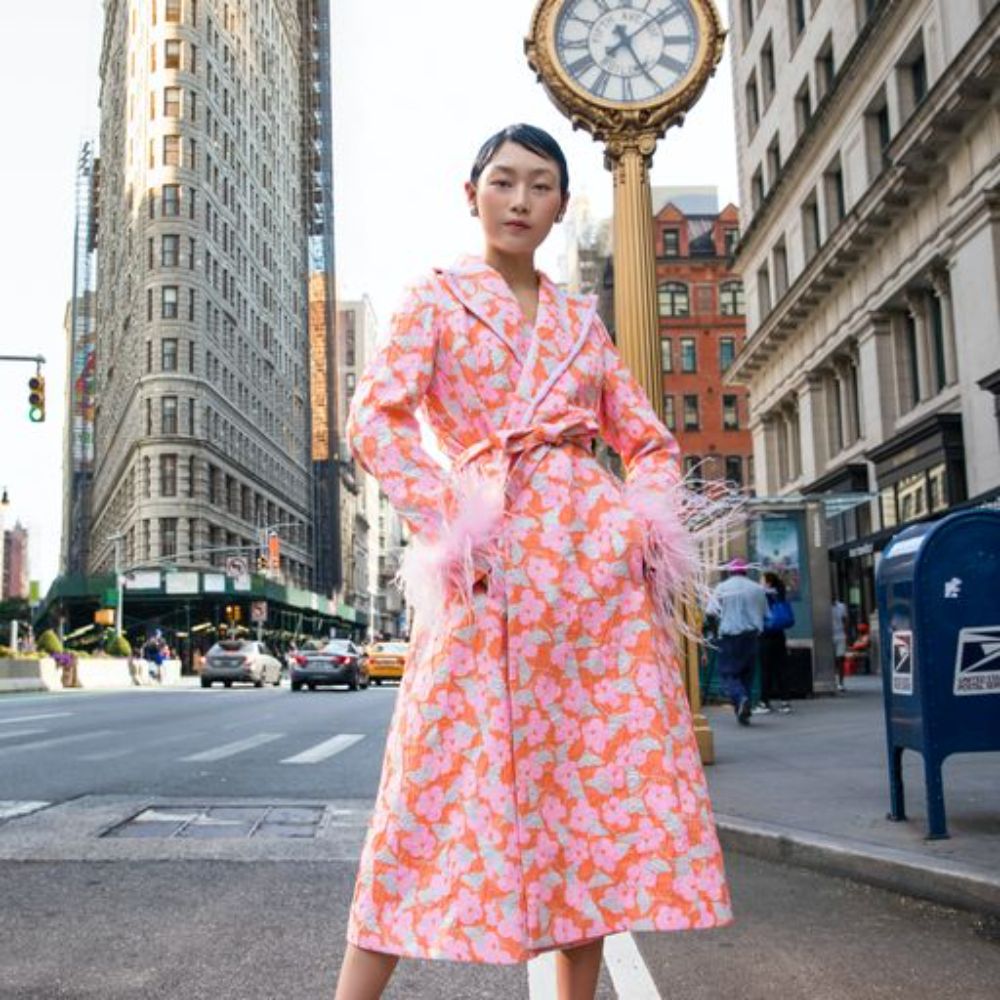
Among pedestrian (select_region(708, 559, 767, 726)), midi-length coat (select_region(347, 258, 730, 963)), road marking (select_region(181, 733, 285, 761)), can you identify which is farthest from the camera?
pedestrian (select_region(708, 559, 767, 726))

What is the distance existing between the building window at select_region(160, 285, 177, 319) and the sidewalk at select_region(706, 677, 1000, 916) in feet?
217

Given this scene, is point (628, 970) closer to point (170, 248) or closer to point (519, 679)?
point (519, 679)

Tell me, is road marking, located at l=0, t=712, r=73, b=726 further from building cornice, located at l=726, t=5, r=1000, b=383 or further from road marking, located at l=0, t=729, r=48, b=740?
building cornice, located at l=726, t=5, r=1000, b=383

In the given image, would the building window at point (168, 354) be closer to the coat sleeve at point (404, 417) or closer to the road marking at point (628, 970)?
the road marking at point (628, 970)

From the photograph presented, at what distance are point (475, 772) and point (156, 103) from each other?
260 feet

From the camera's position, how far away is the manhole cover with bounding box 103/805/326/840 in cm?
632

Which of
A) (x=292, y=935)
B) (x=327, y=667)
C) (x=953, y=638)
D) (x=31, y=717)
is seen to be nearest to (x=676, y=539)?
(x=292, y=935)

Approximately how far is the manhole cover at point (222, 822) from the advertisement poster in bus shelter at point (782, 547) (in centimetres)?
1203

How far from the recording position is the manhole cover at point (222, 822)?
249 inches

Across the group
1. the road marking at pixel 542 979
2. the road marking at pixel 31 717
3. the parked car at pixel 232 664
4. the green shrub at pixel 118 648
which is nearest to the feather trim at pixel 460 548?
the road marking at pixel 542 979

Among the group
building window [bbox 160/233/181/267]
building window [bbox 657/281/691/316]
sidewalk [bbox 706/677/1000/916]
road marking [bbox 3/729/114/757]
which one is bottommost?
sidewalk [bbox 706/677/1000/916]

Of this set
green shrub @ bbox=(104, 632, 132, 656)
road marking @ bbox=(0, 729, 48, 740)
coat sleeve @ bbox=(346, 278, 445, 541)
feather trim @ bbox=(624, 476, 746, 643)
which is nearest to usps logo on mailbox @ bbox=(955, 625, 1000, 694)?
feather trim @ bbox=(624, 476, 746, 643)

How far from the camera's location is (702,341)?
6994cm

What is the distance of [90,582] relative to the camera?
2480 inches
